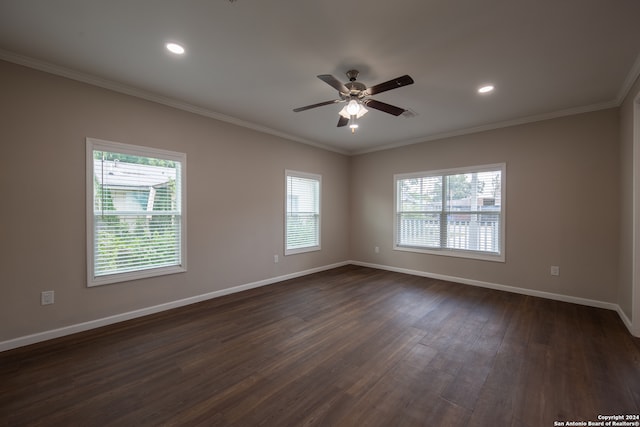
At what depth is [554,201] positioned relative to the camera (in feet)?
13.1

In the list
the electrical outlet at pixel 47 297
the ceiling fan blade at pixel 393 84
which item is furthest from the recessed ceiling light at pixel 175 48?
the electrical outlet at pixel 47 297

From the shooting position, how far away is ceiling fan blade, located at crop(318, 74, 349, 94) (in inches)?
90.4

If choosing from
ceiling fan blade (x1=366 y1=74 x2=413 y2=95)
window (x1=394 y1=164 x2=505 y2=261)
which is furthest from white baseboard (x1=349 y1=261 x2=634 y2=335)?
ceiling fan blade (x1=366 y1=74 x2=413 y2=95)

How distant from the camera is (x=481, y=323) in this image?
3.18m

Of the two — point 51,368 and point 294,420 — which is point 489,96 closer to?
point 294,420

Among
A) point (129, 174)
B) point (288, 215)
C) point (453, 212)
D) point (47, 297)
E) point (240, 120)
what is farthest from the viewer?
point (288, 215)

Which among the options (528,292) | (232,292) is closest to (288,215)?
(232,292)

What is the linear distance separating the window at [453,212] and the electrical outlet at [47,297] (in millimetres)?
5347

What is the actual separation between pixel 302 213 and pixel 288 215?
390 mm

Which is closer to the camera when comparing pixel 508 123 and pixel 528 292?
pixel 528 292

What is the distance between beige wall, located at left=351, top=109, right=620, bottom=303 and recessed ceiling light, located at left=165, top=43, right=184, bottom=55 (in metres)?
4.47

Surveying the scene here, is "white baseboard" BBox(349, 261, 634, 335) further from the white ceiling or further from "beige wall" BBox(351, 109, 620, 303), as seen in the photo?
the white ceiling

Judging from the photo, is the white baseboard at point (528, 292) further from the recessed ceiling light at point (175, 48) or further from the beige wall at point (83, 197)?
the recessed ceiling light at point (175, 48)

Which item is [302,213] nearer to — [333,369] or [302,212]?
[302,212]
